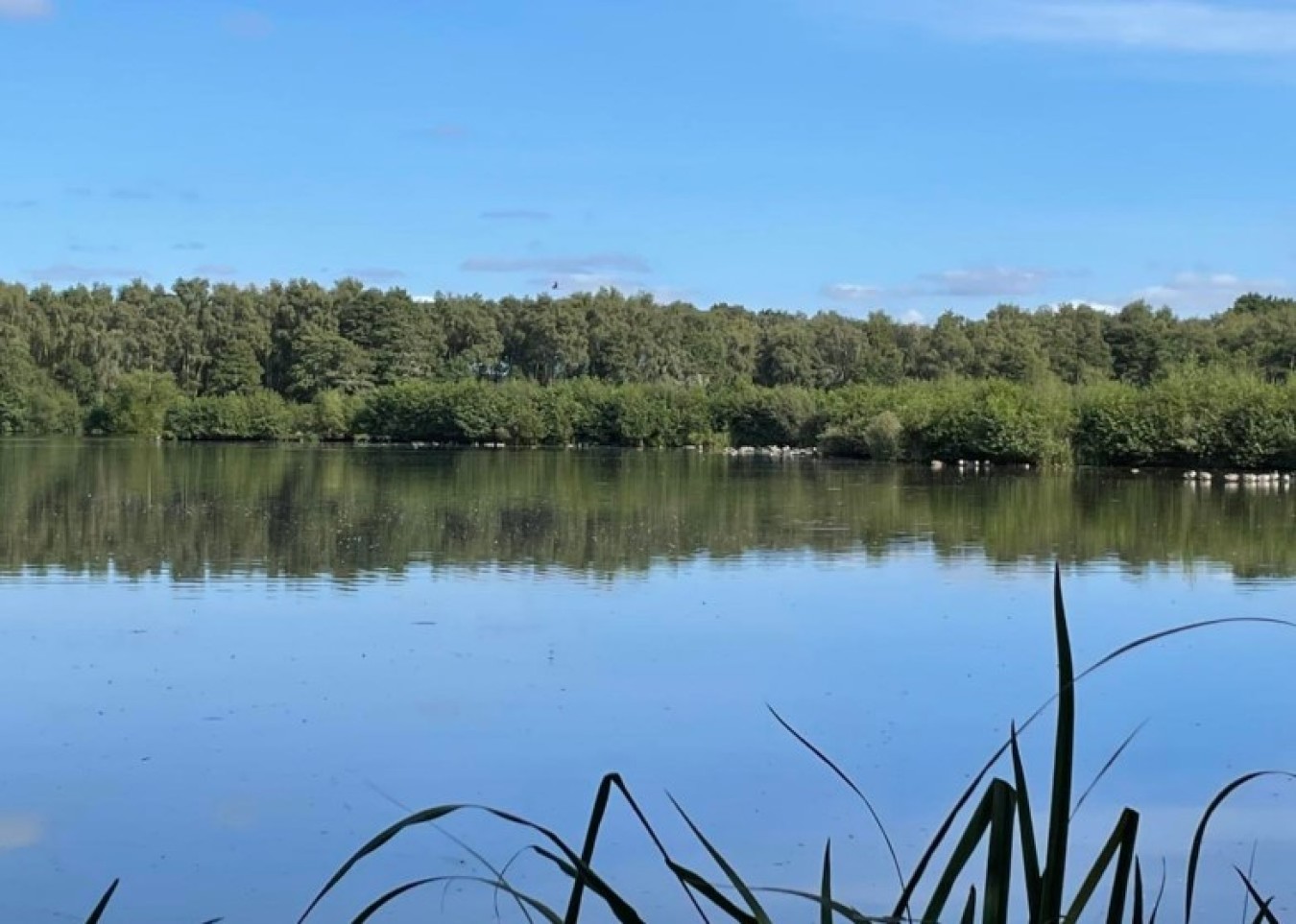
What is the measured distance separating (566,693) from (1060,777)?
9.00m

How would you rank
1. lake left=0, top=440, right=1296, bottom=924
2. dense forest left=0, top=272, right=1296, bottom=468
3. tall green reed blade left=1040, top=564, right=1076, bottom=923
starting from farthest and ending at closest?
dense forest left=0, top=272, right=1296, bottom=468 → lake left=0, top=440, right=1296, bottom=924 → tall green reed blade left=1040, top=564, right=1076, bottom=923

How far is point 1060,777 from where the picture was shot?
1.14 meters

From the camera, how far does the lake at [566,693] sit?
6.72m

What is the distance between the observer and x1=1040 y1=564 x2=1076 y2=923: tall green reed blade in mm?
1113

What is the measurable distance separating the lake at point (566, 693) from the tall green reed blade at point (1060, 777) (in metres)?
1.68

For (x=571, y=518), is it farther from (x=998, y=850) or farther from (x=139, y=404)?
(x=139, y=404)

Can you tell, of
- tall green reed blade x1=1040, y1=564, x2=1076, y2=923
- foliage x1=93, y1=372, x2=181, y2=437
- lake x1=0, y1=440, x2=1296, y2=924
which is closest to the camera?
tall green reed blade x1=1040, y1=564, x2=1076, y2=923

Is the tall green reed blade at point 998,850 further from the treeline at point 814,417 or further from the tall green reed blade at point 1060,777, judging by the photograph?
the treeline at point 814,417

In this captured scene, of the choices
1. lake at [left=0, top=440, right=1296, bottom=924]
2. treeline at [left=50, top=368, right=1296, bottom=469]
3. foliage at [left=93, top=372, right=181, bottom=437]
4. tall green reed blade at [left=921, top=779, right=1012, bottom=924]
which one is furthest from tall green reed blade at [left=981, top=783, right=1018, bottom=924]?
foliage at [left=93, top=372, right=181, bottom=437]

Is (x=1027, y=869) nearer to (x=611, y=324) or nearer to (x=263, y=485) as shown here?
(x=263, y=485)

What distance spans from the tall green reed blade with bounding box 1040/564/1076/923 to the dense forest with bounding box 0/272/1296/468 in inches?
1940

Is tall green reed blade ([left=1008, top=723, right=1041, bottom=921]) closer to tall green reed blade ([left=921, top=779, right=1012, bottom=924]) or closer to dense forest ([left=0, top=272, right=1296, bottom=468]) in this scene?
tall green reed blade ([left=921, top=779, right=1012, bottom=924])

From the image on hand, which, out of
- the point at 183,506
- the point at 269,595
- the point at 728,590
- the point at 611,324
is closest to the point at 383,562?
the point at 269,595

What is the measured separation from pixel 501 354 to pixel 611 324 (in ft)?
18.3
